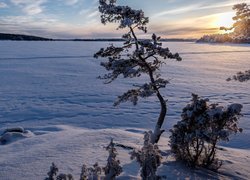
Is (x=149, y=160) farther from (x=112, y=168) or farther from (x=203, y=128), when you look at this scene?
(x=203, y=128)

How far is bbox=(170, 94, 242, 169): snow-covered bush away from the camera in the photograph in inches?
353

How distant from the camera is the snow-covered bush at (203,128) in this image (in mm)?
8977

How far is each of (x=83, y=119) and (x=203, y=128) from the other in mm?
8920

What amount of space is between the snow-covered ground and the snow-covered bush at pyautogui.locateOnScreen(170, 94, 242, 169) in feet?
1.43

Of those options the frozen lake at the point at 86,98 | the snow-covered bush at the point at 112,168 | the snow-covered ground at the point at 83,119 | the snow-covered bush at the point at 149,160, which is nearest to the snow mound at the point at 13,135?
the snow-covered ground at the point at 83,119

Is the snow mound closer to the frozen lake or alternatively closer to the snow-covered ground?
the snow-covered ground

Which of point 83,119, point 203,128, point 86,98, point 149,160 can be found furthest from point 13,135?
point 86,98

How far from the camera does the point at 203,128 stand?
9102mm

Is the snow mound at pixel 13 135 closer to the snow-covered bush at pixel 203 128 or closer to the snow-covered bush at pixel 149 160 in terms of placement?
the snow-covered bush at pixel 203 128

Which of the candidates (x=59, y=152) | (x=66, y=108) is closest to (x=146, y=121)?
(x=66, y=108)

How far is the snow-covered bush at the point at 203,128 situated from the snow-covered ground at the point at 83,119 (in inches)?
17.1

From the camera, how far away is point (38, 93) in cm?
2325

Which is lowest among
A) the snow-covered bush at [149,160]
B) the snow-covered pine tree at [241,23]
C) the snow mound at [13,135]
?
the snow mound at [13,135]

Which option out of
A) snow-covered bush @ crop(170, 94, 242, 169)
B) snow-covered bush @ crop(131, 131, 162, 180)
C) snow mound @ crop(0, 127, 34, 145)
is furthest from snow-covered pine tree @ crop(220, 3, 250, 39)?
snow mound @ crop(0, 127, 34, 145)
